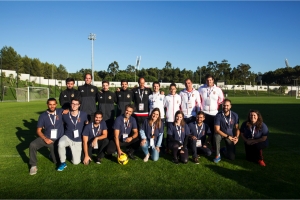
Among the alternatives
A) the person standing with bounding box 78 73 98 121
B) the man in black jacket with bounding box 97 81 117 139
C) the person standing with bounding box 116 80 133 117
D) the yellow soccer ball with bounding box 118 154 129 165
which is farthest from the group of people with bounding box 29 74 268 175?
the man in black jacket with bounding box 97 81 117 139

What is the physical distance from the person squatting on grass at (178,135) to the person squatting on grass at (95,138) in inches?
57.7

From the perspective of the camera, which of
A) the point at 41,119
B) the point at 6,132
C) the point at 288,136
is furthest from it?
the point at 6,132

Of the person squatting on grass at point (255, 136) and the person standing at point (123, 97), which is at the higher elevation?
the person standing at point (123, 97)

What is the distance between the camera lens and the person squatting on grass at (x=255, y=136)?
16.6 feet

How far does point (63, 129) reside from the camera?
17.0ft

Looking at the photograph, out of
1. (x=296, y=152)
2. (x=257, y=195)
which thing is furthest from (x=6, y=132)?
(x=296, y=152)

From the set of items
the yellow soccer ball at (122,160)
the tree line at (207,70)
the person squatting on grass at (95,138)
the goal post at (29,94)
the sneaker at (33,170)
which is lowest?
the sneaker at (33,170)

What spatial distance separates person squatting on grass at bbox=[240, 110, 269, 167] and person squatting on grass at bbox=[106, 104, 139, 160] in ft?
8.15

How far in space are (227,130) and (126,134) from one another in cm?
230

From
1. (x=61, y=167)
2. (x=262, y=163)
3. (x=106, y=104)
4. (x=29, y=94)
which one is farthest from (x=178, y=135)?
(x=29, y=94)

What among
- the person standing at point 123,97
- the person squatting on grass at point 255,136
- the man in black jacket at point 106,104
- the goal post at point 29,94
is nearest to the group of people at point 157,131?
the person squatting on grass at point 255,136

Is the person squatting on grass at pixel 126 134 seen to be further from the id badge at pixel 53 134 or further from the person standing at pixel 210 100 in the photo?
the person standing at pixel 210 100

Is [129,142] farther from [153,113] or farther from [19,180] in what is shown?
[19,180]

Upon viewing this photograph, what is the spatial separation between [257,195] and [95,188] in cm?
253
